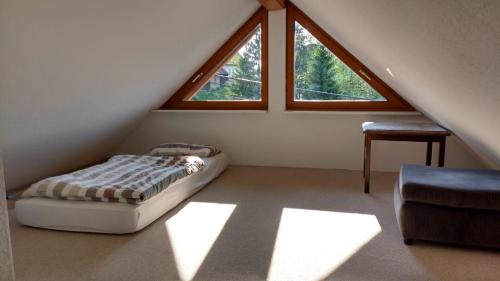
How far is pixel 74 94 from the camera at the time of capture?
2807mm

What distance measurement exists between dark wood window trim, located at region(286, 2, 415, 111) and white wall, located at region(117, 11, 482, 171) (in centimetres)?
9

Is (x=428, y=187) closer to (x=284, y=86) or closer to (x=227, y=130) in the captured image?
(x=284, y=86)

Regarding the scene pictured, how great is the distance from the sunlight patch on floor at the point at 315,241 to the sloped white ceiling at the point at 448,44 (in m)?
0.98

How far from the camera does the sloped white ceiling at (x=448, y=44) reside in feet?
3.38

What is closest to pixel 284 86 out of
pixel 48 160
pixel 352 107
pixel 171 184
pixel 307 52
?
pixel 307 52

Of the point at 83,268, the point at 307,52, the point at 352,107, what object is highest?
the point at 307,52

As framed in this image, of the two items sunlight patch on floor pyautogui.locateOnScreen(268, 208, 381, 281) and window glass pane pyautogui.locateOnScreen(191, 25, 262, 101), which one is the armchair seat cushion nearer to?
sunlight patch on floor pyautogui.locateOnScreen(268, 208, 381, 281)

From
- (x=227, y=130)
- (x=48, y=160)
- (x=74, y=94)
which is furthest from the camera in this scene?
(x=227, y=130)

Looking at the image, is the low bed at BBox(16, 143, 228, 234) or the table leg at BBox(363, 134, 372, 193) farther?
the table leg at BBox(363, 134, 372, 193)

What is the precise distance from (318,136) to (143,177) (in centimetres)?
208

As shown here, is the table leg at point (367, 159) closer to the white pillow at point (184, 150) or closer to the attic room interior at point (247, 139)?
the attic room interior at point (247, 139)

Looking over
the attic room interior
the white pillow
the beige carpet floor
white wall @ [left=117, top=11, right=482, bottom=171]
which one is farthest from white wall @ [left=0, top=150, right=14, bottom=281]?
white wall @ [left=117, top=11, right=482, bottom=171]

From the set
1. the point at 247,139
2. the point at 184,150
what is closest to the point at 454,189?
the point at 247,139

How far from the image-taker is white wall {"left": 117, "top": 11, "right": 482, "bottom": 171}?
4.07 meters
